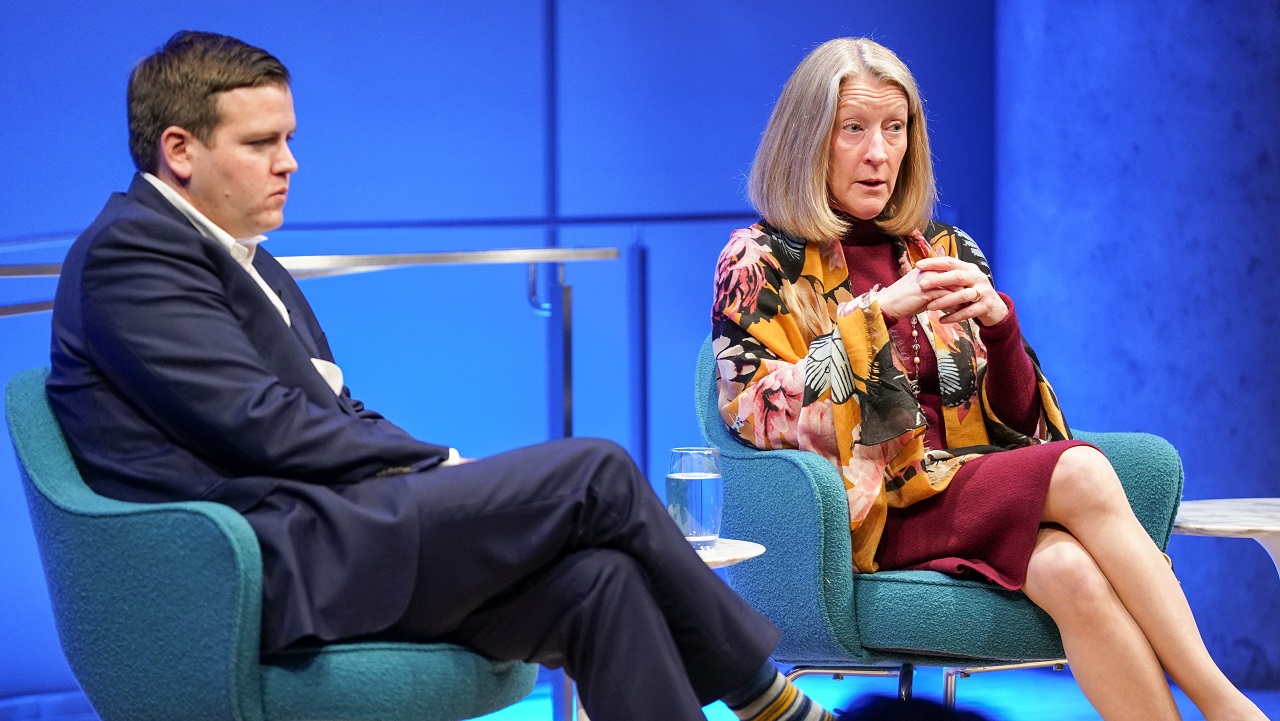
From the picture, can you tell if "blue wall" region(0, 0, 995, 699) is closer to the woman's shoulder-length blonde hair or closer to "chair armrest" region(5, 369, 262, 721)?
the woman's shoulder-length blonde hair

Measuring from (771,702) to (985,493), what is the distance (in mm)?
646

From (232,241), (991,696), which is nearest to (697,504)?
(232,241)

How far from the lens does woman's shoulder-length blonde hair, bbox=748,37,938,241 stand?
2.47m

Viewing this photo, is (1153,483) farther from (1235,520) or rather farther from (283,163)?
(283,163)

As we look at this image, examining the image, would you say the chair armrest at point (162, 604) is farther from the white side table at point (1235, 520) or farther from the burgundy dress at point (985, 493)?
the white side table at point (1235, 520)

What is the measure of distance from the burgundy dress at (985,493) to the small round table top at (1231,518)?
1.13 ft

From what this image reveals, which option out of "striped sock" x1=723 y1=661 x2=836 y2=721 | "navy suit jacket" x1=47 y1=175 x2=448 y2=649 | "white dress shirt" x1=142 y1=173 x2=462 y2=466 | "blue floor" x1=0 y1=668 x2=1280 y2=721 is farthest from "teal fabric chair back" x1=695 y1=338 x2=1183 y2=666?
"blue floor" x1=0 y1=668 x2=1280 y2=721

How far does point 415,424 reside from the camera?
3.28m

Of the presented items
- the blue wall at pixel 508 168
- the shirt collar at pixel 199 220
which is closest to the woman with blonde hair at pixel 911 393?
the blue wall at pixel 508 168

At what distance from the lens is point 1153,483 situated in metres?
2.25

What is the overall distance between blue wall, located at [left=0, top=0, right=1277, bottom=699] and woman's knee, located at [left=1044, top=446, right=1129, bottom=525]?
3.85 ft

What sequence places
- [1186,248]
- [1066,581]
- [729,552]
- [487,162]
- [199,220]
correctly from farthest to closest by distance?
[487,162] → [1186,248] → [729,552] → [1066,581] → [199,220]

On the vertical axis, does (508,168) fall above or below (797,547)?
above

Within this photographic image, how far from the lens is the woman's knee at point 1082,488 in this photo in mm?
2070
